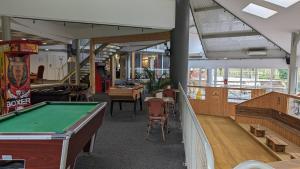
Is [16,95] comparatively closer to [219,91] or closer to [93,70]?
[93,70]

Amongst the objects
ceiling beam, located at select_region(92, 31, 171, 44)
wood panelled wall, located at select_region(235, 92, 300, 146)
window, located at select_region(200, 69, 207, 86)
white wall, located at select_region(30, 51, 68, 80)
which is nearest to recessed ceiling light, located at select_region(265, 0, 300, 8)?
wood panelled wall, located at select_region(235, 92, 300, 146)

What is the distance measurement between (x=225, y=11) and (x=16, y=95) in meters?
7.16

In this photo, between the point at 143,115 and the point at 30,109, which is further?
the point at 143,115

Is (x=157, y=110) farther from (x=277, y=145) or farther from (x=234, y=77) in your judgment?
(x=234, y=77)

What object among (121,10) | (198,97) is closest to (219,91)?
(198,97)

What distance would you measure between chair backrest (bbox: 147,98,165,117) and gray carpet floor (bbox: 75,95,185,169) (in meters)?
0.52

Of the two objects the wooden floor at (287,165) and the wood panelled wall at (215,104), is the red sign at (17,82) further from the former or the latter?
the wood panelled wall at (215,104)

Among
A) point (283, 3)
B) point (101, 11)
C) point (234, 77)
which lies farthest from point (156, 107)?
point (234, 77)

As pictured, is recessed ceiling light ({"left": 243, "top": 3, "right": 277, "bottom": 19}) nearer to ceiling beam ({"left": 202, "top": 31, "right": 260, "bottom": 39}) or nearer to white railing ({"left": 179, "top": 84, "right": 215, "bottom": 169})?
ceiling beam ({"left": 202, "top": 31, "right": 260, "bottom": 39})

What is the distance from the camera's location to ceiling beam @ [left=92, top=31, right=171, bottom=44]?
385 inches

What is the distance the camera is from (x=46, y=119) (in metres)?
3.01

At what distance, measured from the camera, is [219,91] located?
9719 mm

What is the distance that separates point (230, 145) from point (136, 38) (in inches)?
238

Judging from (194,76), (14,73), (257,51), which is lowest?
Answer: (194,76)
